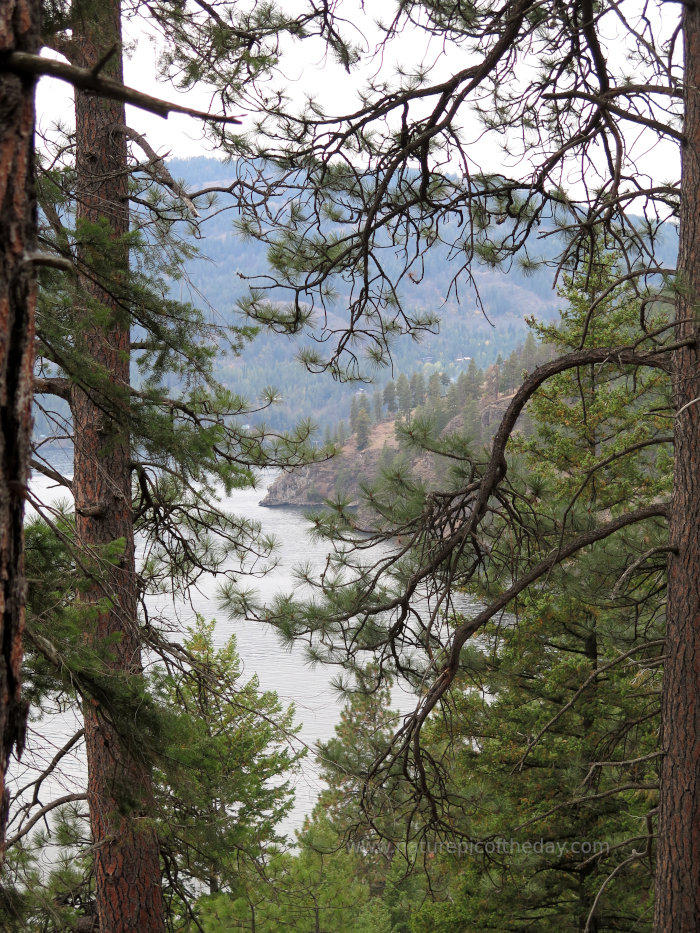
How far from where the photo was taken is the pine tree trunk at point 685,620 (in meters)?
3.22

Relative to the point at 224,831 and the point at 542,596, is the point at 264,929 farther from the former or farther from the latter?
the point at 224,831

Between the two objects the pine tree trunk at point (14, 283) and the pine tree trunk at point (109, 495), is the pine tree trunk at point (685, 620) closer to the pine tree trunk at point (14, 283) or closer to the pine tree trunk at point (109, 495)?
the pine tree trunk at point (109, 495)

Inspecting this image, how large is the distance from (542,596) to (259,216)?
15.3 feet

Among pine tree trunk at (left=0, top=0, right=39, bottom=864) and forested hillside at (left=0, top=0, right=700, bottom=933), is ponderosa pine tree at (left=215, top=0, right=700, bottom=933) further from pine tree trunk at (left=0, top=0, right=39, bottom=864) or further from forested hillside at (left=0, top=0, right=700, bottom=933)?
pine tree trunk at (left=0, top=0, right=39, bottom=864)

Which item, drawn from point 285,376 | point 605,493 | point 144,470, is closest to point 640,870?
point 605,493

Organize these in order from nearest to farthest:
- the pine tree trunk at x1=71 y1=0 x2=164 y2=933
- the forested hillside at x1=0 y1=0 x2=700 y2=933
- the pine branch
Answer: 1. the pine branch
2. the forested hillside at x1=0 y1=0 x2=700 y2=933
3. the pine tree trunk at x1=71 y1=0 x2=164 y2=933

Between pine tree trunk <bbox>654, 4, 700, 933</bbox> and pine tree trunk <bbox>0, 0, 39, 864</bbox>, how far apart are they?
8.56ft

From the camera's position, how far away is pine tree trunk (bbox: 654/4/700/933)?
322 cm

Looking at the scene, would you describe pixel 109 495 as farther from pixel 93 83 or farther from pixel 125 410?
pixel 93 83

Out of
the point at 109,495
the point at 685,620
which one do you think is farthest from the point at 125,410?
the point at 685,620

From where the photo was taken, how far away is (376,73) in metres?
4.09

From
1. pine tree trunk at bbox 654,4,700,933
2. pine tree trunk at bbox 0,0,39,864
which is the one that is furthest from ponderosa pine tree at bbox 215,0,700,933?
pine tree trunk at bbox 0,0,39,864

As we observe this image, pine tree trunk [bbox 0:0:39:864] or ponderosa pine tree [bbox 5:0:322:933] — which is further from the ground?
ponderosa pine tree [bbox 5:0:322:933]

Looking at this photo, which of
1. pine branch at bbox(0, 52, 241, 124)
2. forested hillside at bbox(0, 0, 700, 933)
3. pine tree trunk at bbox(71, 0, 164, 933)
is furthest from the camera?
pine tree trunk at bbox(71, 0, 164, 933)
